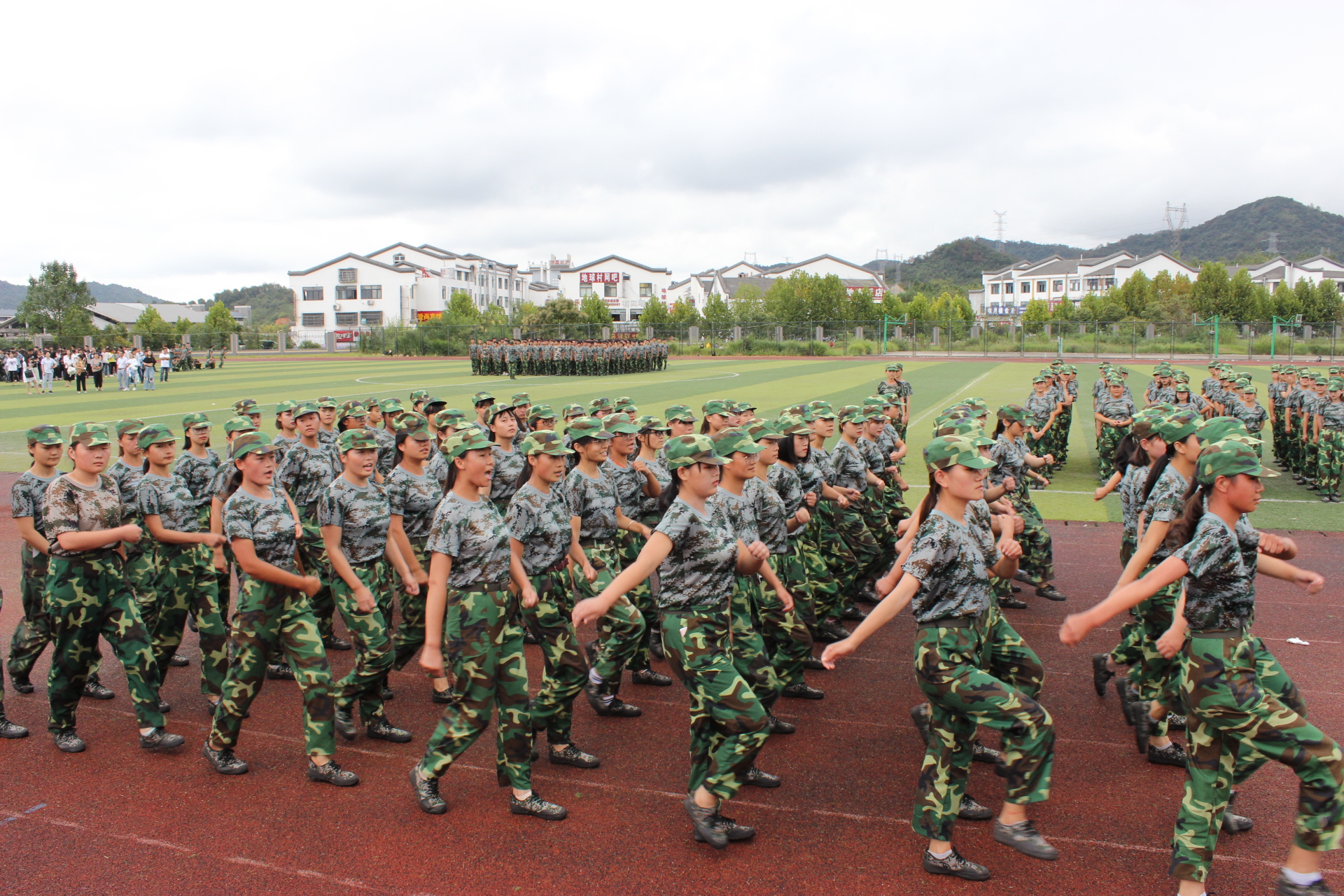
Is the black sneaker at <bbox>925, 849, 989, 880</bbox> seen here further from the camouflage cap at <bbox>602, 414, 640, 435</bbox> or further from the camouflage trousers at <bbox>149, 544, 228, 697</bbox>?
the camouflage trousers at <bbox>149, 544, 228, 697</bbox>

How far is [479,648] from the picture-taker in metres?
4.62

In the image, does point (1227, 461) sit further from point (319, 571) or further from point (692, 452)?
point (319, 571)

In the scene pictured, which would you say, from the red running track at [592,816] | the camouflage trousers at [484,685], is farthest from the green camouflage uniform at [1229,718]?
the camouflage trousers at [484,685]

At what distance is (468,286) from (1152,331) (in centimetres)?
6981

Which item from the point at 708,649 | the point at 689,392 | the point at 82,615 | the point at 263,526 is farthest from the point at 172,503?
the point at 689,392

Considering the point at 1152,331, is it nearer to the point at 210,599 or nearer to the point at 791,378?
the point at 791,378

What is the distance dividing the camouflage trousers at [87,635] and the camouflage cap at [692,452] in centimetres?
359

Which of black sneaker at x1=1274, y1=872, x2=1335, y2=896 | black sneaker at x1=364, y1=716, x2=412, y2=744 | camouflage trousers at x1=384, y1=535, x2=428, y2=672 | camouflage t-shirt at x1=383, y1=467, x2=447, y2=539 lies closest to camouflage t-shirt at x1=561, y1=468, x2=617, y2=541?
camouflage t-shirt at x1=383, y1=467, x2=447, y2=539

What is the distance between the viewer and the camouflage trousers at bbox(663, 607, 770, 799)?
4301 mm

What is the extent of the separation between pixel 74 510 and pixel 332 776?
2315 millimetres

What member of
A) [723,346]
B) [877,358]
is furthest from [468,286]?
[877,358]

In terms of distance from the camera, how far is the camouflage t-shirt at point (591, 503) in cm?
602

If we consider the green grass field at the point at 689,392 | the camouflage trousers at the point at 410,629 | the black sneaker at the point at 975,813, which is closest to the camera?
the black sneaker at the point at 975,813

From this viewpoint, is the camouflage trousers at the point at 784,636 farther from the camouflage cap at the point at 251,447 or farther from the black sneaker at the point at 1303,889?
the camouflage cap at the point at 251,447
